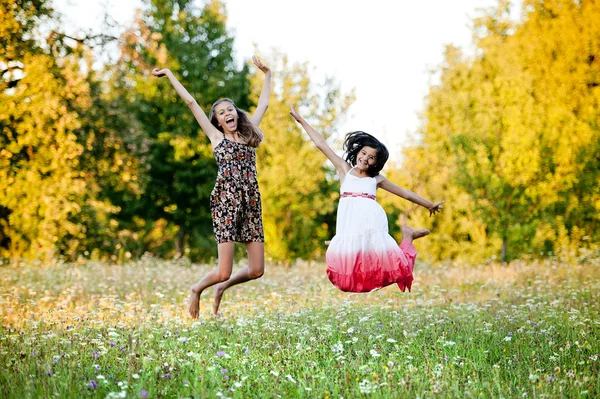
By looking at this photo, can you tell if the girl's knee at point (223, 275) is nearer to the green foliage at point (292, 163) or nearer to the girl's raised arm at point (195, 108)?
the girl's raised arm at point (195, 108)

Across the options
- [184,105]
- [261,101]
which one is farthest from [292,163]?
[261,101]

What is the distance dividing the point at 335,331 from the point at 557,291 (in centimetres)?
454

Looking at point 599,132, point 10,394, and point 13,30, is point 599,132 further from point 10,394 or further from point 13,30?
point 10,394

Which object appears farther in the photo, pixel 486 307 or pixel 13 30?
pixel 13 30

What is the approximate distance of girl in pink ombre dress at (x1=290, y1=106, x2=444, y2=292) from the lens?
5.46 meters

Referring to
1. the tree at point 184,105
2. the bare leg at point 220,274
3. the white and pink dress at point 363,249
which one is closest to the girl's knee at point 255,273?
the bare leg at point 220,274

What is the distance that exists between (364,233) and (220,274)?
1.43m

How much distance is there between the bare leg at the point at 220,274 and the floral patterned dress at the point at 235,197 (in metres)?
0.08

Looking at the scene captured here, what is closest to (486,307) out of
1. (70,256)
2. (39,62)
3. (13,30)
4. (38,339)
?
(38,339)

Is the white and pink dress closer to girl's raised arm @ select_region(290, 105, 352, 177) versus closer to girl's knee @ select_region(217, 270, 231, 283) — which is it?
girl's raised arm @ select_region(290, 105, 352, 177)

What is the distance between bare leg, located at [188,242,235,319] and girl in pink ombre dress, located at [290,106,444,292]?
932mm

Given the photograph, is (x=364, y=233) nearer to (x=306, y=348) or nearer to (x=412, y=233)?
(x=412, y=233)

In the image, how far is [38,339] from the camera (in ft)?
15.7

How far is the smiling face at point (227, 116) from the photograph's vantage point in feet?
19.4
